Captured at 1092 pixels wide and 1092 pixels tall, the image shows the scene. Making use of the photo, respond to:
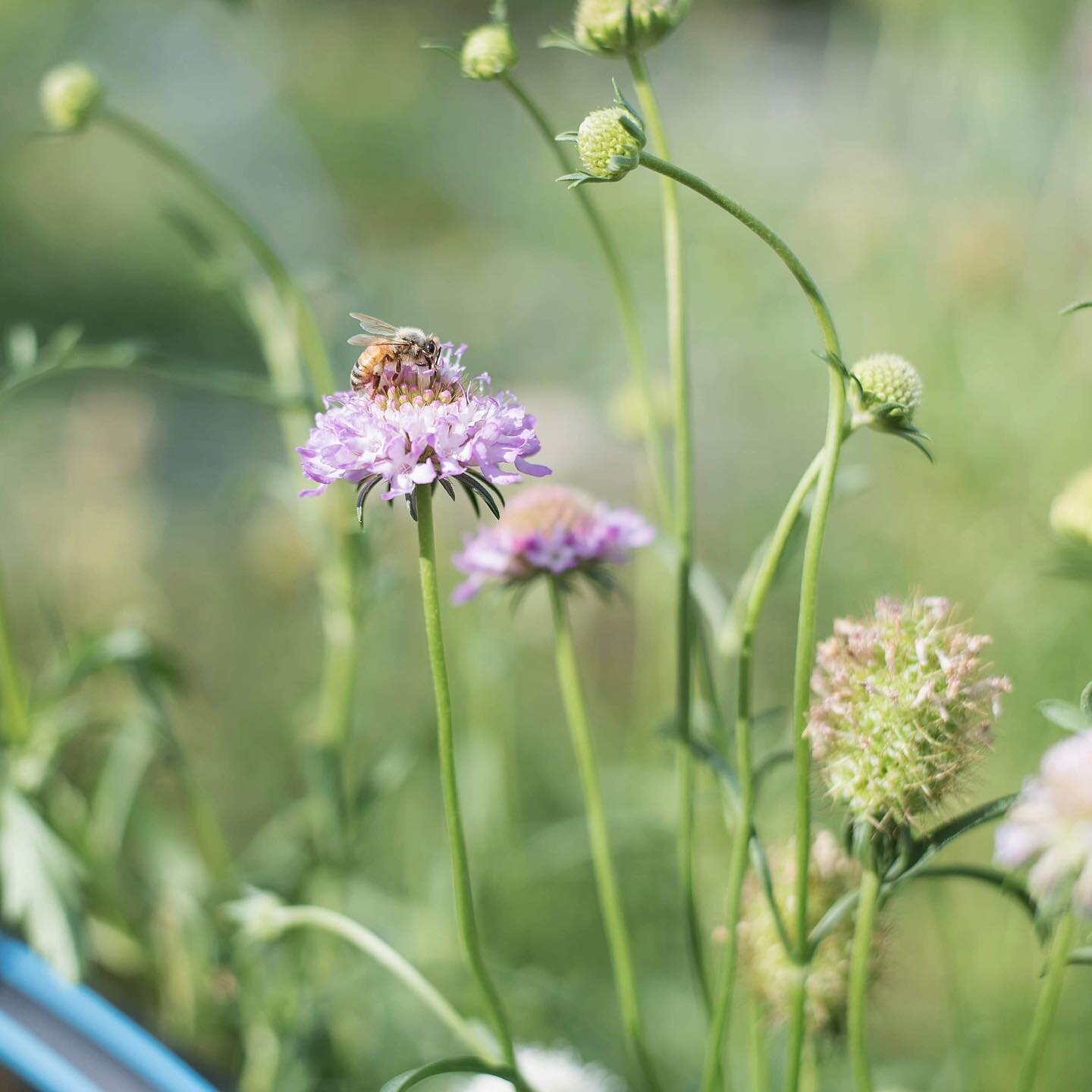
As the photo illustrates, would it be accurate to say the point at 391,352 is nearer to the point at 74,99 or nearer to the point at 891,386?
→ the point at 891,386

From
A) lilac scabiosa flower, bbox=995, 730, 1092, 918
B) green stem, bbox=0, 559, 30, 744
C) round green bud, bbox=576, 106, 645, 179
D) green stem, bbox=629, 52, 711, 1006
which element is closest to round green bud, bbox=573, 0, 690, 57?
green stem, bbox=629, 52, 711, 1006

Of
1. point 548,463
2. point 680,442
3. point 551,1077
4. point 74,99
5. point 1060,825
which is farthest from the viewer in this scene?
point 548,463

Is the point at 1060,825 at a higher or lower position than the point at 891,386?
lower

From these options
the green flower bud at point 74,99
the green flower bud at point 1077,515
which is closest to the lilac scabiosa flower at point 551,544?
the green flower bud at point 1077,515

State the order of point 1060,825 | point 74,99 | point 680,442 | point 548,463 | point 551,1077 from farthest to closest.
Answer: point 548,463, point 74,99, point 551,1077, point 680,442, point 1060,825

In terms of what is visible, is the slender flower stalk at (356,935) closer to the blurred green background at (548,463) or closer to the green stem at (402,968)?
the green stem at (402,968)

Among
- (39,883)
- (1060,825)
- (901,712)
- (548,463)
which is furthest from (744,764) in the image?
(548,463)
